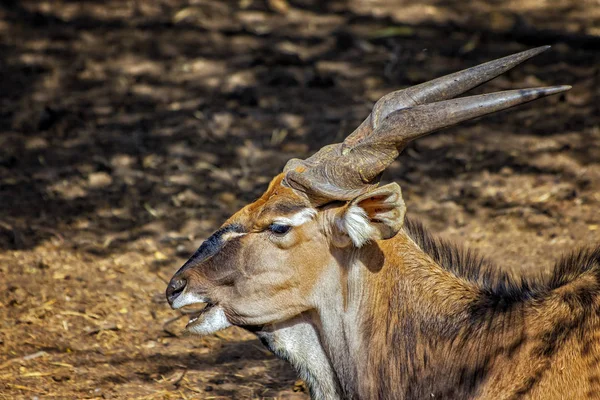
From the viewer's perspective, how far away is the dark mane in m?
5.20

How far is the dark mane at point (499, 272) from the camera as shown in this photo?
5199 millimetres

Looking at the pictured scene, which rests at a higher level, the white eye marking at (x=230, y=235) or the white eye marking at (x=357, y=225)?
the white eye marking at (x=357, y=225)

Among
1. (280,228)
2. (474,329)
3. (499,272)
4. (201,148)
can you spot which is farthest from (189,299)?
(201,148)

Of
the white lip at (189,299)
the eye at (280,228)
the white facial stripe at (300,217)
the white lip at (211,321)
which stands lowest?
the white lip at (211,321)

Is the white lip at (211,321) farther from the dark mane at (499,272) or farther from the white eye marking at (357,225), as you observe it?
the dark mane at (499,272)

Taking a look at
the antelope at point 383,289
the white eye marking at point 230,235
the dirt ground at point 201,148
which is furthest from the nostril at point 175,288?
the dirt ground at point 201,148

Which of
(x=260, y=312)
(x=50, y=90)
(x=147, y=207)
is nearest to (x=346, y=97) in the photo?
(x=147, y=207)

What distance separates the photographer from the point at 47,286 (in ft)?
26.2

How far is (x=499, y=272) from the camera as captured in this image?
5.53 m

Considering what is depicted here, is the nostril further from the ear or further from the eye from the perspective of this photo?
the ear

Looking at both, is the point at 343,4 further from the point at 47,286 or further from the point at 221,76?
the point at 47,286

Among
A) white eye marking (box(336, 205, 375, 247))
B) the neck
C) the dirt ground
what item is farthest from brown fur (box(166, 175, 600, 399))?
the dirt ground

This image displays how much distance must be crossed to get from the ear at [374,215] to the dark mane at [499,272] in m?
0.60

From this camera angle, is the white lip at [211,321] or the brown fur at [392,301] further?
the white lip at [211,321]
